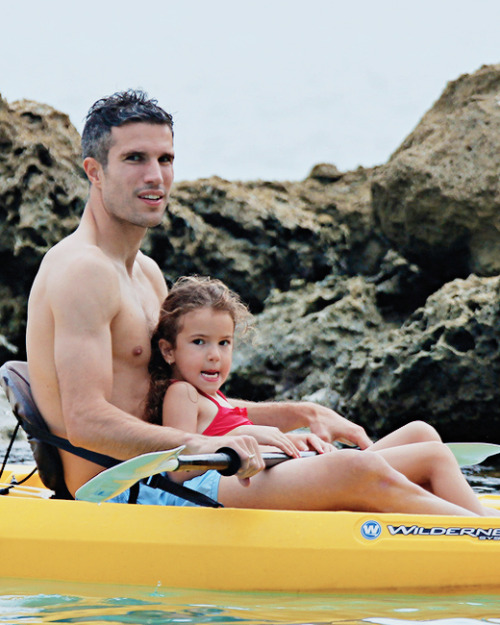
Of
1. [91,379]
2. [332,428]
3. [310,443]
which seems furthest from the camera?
[332,428]

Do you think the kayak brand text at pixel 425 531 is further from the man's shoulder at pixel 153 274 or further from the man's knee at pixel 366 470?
the man's shoulder at pixel 153 274

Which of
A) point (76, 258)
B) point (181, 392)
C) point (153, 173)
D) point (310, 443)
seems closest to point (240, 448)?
point (181, 392)

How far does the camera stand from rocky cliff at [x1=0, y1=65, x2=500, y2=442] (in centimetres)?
763

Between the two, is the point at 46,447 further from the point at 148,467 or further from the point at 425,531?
the point at 425,531

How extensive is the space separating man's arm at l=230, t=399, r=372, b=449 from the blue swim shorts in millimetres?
561

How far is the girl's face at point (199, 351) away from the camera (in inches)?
134

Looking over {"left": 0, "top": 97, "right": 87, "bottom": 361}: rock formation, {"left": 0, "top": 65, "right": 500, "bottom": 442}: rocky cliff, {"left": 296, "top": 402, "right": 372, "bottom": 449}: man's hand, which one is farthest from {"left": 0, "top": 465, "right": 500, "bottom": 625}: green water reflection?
{"left": 0, "top": 97, "right": 87, "bottom": 361}: rock formation

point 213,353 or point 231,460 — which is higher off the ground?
point 213,353

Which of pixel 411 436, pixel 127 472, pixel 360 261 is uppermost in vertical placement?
pixel 360 261

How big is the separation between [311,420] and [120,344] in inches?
34.6

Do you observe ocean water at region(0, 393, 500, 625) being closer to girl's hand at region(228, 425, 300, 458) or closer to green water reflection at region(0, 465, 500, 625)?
green water reflection at region(0, 465, 500, 625)

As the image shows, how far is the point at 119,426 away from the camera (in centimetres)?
309

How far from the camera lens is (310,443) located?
354 centimetres

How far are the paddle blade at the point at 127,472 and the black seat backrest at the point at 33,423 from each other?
34 centimetres
